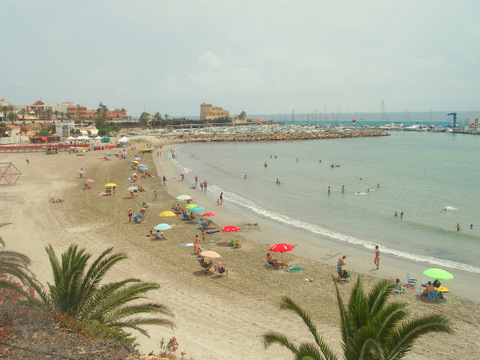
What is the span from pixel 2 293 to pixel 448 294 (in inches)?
516

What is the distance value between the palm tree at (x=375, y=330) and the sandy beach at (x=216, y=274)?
3.26m

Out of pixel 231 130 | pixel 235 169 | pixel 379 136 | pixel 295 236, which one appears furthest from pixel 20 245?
pixel 379 136

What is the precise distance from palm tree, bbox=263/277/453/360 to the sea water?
39.2 feet

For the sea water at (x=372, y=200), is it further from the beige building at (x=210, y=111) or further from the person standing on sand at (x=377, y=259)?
the beige building at (x=210, y=111)

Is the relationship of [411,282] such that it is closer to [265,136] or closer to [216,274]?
[216,274]

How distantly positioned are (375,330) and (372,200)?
83.5ft

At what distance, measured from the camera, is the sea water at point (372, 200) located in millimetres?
19109

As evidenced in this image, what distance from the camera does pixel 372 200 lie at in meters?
29.5

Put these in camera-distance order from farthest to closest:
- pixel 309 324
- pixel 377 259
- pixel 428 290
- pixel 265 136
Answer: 1. pixel 265 136
2. pixel 377 259
3. pixel 428 290
4. pixel 309 324

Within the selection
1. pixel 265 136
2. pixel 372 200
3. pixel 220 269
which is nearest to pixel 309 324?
pixel 220 269

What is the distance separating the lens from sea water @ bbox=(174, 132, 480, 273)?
19.1m

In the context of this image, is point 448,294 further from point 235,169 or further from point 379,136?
point 379,136

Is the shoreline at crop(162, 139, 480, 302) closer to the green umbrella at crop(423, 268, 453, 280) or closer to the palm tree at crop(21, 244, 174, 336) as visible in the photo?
the green umbrella at crop(423, 268, 453, 280)

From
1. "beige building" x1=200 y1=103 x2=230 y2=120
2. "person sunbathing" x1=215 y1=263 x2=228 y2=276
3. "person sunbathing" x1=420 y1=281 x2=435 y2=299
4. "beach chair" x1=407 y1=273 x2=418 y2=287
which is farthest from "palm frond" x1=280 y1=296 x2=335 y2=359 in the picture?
"beige building" x1=200 y1=103 x2=230 y2=120
